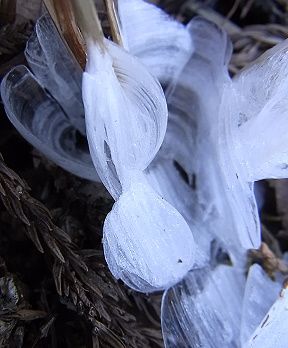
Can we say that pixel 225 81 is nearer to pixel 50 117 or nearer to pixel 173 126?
pixel 173 126

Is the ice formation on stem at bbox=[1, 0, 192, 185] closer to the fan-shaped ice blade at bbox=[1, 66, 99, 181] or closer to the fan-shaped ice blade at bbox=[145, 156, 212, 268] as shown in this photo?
the fan-shaped ice blade at bbox=[1, 66, 99, 181]

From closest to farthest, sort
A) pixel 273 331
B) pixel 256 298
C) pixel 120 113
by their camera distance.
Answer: pixel 120 113 → pixel 273 331 → pixel 256 298

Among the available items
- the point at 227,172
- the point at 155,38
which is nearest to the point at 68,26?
the point at 155,38

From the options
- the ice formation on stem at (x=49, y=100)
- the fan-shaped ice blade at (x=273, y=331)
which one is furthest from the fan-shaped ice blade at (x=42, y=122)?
the fan-shaped ice blade at (x=273, y=331)

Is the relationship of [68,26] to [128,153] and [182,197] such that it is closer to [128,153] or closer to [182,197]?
[128,153]

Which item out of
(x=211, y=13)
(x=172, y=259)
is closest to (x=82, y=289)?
(x=172, y=259)
